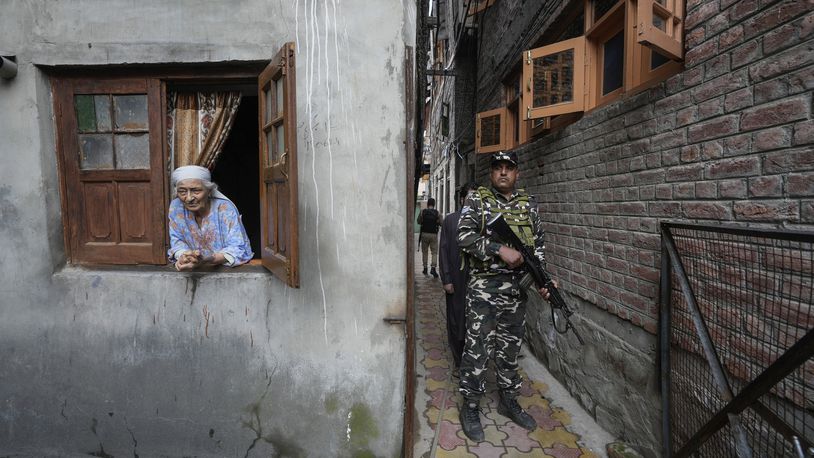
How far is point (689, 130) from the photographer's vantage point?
2.15 meters

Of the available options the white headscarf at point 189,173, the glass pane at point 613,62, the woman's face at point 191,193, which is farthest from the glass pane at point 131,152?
the glass pane at point 613,62

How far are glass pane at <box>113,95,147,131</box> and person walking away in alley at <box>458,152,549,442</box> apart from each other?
2.39 metres

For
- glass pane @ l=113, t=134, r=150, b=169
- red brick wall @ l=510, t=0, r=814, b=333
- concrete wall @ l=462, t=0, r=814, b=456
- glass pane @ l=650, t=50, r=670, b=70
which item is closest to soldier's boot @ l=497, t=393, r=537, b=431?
concrete wall @ l=462, t=0, r=814, b=456

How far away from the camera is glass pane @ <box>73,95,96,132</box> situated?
271cm

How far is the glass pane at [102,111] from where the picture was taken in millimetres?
2703

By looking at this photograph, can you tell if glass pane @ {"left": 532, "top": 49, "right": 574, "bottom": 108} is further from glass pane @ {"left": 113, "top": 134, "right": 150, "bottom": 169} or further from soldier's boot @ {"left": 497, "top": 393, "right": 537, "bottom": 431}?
glass pane @ {"left": 113, "top": 134, "right": 150, "bottom": 169}

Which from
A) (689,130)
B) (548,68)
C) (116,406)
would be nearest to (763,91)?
(689,130)

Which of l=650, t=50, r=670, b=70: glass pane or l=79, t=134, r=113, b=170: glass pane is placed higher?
l=650, t=50, r=670, b=70: glass pane

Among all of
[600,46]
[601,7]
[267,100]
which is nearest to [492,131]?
[600,46]

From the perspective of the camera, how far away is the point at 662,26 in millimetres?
2250

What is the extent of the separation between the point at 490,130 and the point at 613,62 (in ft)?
8.36

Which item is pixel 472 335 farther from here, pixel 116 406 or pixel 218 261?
pixel 116 406

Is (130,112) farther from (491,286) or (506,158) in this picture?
(491,286)

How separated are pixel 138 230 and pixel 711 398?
143 inches
